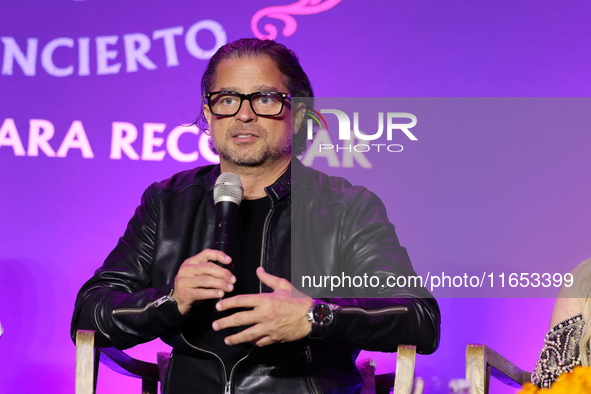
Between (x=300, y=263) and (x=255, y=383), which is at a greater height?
(x=300, y=263)

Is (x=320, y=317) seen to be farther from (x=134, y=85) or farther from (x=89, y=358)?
(x=134, y=85)

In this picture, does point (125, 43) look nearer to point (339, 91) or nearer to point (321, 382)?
point (339, 91)

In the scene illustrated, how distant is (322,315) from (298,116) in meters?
0.74

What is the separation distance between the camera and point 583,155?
6.45ft

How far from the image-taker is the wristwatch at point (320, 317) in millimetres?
1768

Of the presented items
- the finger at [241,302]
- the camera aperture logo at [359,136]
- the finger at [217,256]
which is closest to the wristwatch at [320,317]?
the finger at [241,302]

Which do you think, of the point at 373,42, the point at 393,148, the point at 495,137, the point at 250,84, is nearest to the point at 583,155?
A: the point at 495,137

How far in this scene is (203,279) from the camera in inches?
66.6

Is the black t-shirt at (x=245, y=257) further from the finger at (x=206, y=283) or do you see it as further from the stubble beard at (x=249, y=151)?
the finger at (x=206, y=283)

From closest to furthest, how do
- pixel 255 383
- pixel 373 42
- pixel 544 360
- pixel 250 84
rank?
pixel 544 360 → pixel 255 383 → pixel 250 84 → pixel 373 42

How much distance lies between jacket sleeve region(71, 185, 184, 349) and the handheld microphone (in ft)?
0.89

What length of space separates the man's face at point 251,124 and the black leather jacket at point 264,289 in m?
0.09

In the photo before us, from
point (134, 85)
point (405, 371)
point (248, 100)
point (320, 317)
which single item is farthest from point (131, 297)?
point (134, 85)

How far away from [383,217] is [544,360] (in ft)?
1.78
